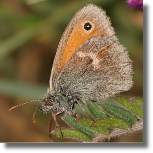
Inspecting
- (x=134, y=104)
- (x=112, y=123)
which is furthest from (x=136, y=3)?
(x=112, y=123)

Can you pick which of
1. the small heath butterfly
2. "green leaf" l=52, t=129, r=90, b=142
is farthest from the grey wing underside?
"green leaf" l=52, t=129, r=90, b=142

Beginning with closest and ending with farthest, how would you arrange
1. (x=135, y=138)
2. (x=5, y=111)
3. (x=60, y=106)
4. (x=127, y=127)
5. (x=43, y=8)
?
(x=127, y=127), (x=60, y=106), (x=135, y=138), (x=43, y=8), (x=5, y=111)

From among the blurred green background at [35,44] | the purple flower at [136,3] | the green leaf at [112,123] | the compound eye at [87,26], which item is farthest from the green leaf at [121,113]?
the blurred green background at [35,44]

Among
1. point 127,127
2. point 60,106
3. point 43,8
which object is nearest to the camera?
point 127,127

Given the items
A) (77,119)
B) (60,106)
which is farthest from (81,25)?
(77,119)

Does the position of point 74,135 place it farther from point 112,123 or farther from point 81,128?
point 112,123

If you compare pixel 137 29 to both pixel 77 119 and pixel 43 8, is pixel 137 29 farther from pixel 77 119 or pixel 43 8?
pixel 77 119
